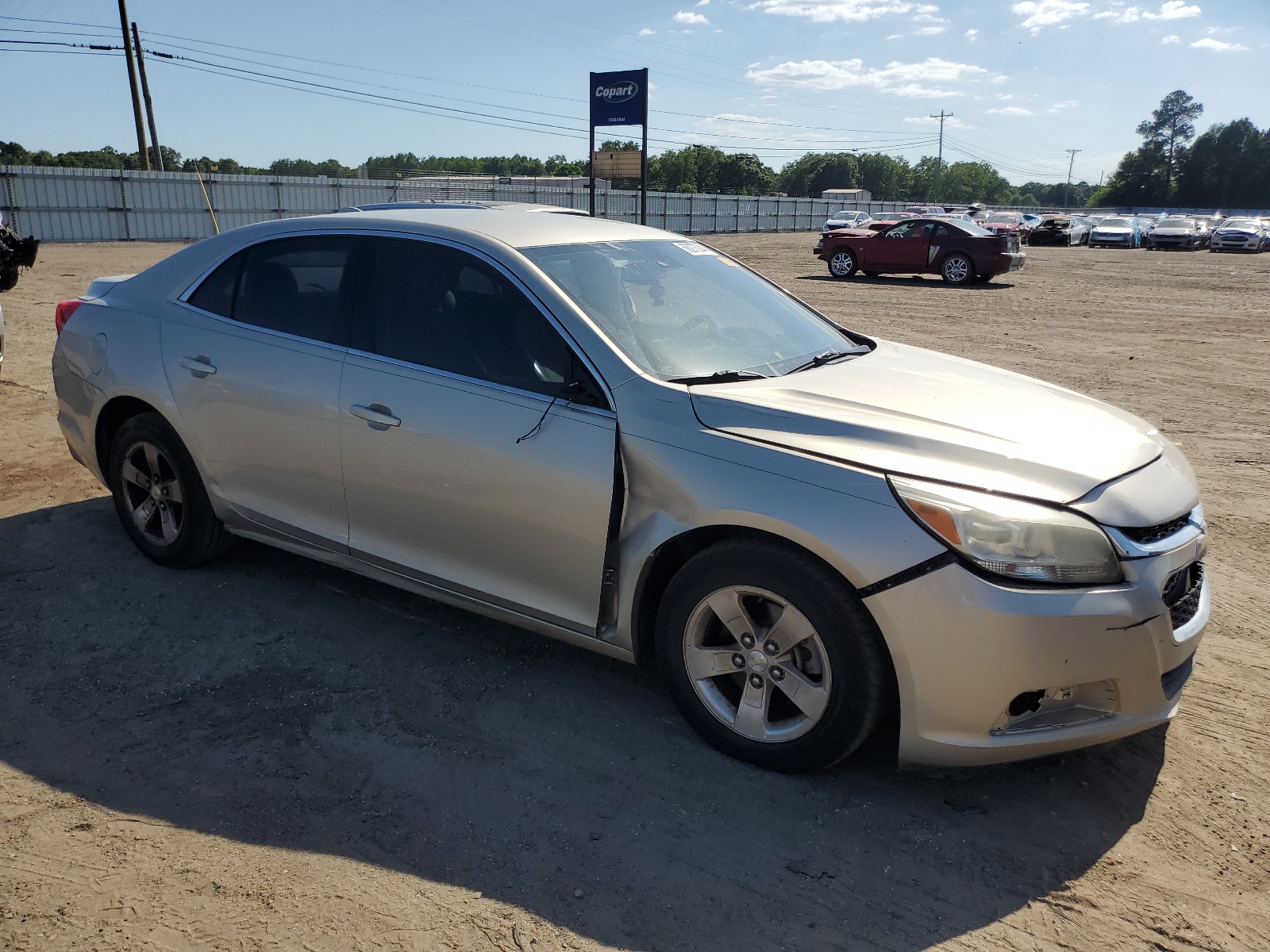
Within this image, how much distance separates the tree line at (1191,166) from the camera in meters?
104

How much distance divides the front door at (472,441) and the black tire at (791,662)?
0.32m

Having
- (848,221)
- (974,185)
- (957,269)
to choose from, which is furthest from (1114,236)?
(974,185)

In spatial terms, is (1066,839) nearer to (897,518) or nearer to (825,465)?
(897,518)

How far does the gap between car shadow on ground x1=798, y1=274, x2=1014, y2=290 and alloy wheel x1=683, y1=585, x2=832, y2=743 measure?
20.3 metres

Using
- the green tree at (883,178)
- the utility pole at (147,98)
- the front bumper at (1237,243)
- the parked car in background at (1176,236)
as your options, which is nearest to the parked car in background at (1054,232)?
the parked car in background at (1176,236)

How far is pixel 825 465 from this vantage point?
286cm

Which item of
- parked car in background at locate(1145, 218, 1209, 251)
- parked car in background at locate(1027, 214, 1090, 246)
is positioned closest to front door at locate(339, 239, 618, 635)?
parked car in background at locate(1145, 218, 1209, 251)

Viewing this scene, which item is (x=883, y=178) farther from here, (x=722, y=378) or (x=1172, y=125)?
(x=722, y=378)

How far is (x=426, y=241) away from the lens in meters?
3.84

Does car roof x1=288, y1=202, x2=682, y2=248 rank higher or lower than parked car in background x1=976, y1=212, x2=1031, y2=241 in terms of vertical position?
higher

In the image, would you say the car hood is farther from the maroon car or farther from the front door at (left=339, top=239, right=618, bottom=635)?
the maroon car

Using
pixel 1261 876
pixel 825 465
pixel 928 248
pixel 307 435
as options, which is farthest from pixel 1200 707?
pixel 928 248

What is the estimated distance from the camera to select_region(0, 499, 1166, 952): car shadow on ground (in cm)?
260

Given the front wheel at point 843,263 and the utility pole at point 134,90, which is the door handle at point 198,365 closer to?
the front wheel at point 843,263
